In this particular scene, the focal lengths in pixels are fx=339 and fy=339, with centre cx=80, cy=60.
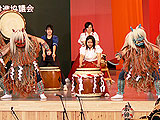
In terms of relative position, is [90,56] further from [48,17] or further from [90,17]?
[90,17]

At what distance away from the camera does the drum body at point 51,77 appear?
5.38 metres

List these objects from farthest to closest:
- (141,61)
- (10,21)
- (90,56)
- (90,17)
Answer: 1. (90,17)
2. (10,21)
3. (90,56)
4. (141,61)

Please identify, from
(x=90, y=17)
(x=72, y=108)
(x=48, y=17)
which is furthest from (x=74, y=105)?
(x=90, y=17)

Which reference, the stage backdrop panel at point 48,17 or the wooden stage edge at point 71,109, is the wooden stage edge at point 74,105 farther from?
the stage backdrop panel at point 48,17

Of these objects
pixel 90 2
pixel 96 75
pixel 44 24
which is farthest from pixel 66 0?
pixel 90 2

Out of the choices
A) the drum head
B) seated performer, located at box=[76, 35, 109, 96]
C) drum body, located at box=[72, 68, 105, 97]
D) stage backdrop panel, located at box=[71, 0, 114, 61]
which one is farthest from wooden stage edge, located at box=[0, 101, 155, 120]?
stage backdrop panel, located at box=[71, 0, 114, 61]

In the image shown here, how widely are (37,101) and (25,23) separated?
103 inches

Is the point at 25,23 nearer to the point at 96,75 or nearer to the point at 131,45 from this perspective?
the point at 96,75

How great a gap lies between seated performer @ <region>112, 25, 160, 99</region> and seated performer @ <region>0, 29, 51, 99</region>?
1071 mm

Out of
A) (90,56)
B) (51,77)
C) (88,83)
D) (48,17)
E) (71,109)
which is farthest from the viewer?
(48,17)

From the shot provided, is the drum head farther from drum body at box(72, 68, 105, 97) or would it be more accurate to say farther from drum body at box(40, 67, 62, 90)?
drum body at box(72, 68, 105, 97)

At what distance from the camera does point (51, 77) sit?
5.39 meters

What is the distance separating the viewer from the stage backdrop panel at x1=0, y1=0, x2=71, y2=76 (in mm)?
6672

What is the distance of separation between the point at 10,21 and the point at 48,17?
3.04ft
